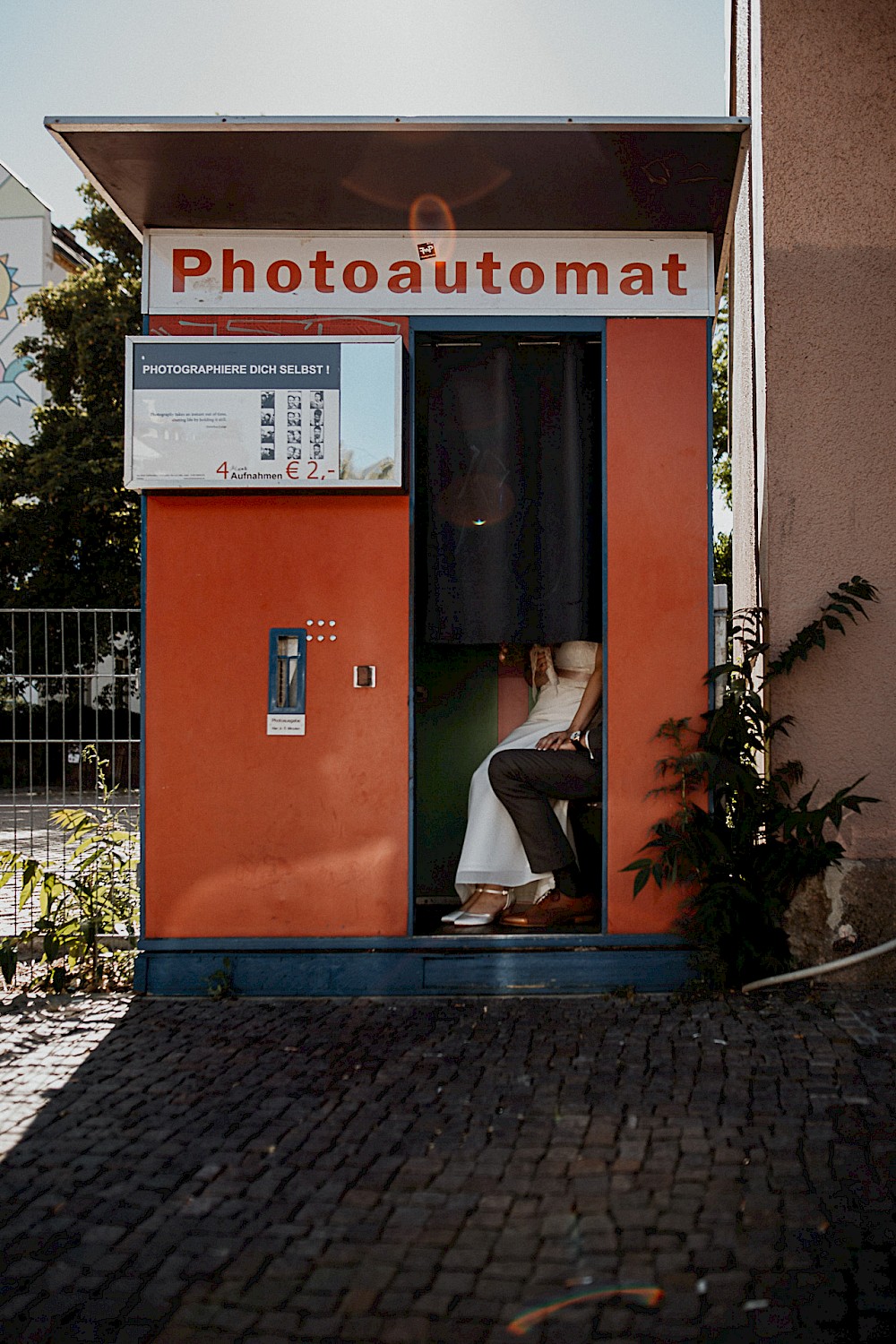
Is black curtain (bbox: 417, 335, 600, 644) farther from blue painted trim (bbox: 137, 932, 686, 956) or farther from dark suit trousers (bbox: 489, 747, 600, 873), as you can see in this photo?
blue painted trim (bbox: 137, 932, 686, 956)

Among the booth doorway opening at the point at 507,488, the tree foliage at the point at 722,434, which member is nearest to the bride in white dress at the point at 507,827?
the booth doorway opening at the point at 507,488

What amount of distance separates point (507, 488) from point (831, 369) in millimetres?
1608

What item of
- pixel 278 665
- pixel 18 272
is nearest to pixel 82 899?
pixel 278 665

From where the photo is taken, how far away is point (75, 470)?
16969mm

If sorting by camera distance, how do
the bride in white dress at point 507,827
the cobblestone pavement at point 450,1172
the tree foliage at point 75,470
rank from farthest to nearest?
1. the tree foliage at point 75,470
2. the bride in white dress at point 507,827
3. the cobblestone pavement at point 450,1172

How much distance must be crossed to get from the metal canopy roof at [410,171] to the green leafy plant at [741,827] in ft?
6.35

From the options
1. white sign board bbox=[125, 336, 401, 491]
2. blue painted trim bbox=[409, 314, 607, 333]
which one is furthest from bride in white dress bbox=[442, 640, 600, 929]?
A: blue painted trim bbox=[409, 314, 607, 333]

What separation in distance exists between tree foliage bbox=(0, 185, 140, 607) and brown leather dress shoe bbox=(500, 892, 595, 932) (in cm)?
1263

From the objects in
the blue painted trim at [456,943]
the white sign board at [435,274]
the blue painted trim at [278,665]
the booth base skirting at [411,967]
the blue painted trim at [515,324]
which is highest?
the white sign board at [435,274]

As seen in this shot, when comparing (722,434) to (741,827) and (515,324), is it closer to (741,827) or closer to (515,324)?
(515,324)

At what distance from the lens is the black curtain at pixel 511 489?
5.25 m

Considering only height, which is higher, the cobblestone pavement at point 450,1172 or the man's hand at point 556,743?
the man's hand at point 556,743

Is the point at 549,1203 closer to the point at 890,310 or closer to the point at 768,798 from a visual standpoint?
the point at 768,798

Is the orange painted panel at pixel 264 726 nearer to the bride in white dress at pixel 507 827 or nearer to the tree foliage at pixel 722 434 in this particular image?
the bride in white dress at pixel 507 827
